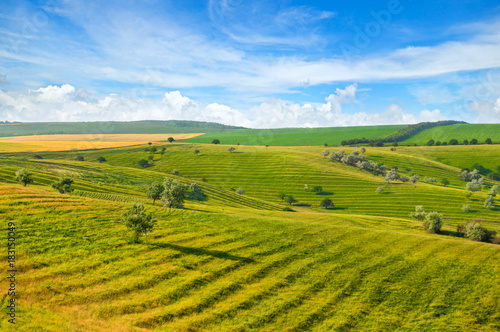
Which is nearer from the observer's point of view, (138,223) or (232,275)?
(232,275)

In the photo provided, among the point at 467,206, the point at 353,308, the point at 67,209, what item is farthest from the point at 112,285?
the point at 467,206

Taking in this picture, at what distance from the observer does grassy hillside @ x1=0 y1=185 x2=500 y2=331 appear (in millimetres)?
27500

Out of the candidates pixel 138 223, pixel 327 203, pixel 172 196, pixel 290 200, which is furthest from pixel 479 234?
pixel 290 200

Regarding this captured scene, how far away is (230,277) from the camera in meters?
34.2

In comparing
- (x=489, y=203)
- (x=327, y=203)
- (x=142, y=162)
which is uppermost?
(x=142, y=162)

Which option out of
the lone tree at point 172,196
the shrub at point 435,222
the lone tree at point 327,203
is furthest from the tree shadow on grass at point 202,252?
the lone tree at point 327,203

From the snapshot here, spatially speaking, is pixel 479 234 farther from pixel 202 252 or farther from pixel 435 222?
pixel 202 252

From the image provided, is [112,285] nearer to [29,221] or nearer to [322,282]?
[29,221]

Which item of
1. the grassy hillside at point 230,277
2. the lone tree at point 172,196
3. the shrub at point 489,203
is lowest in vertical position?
the shrub at point 489,203

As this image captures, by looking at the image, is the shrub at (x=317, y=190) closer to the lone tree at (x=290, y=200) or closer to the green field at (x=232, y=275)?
the lone tree at (x=290, y=200)

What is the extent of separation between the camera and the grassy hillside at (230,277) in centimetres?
2750

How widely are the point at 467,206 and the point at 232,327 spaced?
123743 millimetres

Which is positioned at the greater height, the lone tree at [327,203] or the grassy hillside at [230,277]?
the grassy hillside at [230,277]

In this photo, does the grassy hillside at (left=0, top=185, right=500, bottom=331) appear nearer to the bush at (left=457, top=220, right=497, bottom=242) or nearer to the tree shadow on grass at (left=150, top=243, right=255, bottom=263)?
the tree shadow on grass at (left=150, top=243, right=255, bottom=263)
